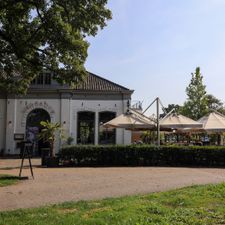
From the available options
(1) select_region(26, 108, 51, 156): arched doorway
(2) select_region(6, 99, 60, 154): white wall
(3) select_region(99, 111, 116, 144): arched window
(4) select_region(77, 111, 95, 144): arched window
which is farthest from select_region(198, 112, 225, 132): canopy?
(1) select_region(26, 108, 51, 156): arched doorway

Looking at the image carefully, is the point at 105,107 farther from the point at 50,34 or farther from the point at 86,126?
the point at 50,34

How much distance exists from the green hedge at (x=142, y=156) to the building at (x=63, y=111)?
465 inches

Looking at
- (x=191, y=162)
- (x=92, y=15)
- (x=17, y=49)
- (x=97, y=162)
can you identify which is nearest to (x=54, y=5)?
(x=92, y=15)

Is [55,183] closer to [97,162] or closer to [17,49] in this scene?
[17,49]

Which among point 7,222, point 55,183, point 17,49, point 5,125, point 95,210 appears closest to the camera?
point 7,222

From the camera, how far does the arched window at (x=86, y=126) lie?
111 feet

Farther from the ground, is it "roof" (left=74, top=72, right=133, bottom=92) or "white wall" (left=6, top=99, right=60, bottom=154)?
"roof" (left=74, top=72, right=133, bottom=92)

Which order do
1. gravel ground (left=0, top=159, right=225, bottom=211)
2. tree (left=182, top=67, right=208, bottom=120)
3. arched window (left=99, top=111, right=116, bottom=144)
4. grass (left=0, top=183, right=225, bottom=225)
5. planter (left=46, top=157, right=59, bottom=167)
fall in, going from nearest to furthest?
grass (left=0, top=183, right=225, bottom=225)
gravel ground (left=0, top=159, right=225, bottom=211)
planter (left=46, top=157, right=59, bottom=167)
arched window (left=99, top=111, right=116, bottom=144)
tree (left=182, top=67, right=208, bottom=120)

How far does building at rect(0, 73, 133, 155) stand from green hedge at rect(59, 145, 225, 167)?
1181cm

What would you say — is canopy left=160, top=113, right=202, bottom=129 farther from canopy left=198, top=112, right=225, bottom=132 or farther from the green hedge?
the green hedge

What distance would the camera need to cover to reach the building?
108 ft

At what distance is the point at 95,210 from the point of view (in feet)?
25.1

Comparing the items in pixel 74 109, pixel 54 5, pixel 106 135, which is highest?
pixel 54 5

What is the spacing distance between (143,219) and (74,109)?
2697 cm
